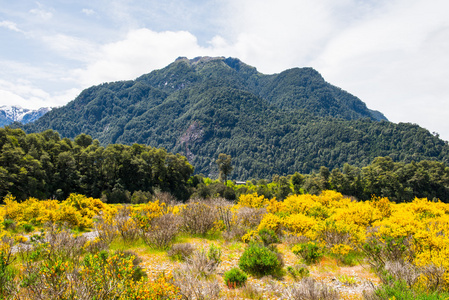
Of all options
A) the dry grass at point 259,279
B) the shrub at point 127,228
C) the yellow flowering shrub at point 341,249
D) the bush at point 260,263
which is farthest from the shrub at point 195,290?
the yellow flowering shrub at point 341,249

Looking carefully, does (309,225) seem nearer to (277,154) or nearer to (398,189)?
(398,189)

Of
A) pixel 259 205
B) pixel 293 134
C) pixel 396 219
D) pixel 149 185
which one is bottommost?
pixel 149 185

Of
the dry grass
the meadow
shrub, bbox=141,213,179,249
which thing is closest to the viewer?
the meadow

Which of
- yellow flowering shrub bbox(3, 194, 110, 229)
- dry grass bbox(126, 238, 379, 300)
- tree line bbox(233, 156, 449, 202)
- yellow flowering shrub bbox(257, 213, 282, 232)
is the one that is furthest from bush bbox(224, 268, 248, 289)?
tree line bbox(233, 156, 449, 202)

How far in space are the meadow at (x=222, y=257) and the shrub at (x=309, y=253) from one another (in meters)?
0.04

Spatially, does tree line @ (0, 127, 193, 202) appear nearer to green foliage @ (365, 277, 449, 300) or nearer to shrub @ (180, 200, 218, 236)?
shrub @ (180, 200, 218, 236)

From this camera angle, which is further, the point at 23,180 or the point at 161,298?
the point at 23,180

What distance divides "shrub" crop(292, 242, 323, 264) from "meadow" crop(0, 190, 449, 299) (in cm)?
4

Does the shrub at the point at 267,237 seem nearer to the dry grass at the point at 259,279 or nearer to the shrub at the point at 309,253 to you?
the dry grass at the point at 259,279

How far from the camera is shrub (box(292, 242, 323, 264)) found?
30.2 feet

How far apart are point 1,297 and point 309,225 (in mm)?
10438

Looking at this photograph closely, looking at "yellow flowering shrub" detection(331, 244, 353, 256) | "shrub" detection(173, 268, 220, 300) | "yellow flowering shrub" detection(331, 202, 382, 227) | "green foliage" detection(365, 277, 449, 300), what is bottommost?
"shrub" detection(173, 268, 220, 300)

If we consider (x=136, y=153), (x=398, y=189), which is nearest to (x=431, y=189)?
(x=398, y=189)

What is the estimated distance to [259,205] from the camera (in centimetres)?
1794
